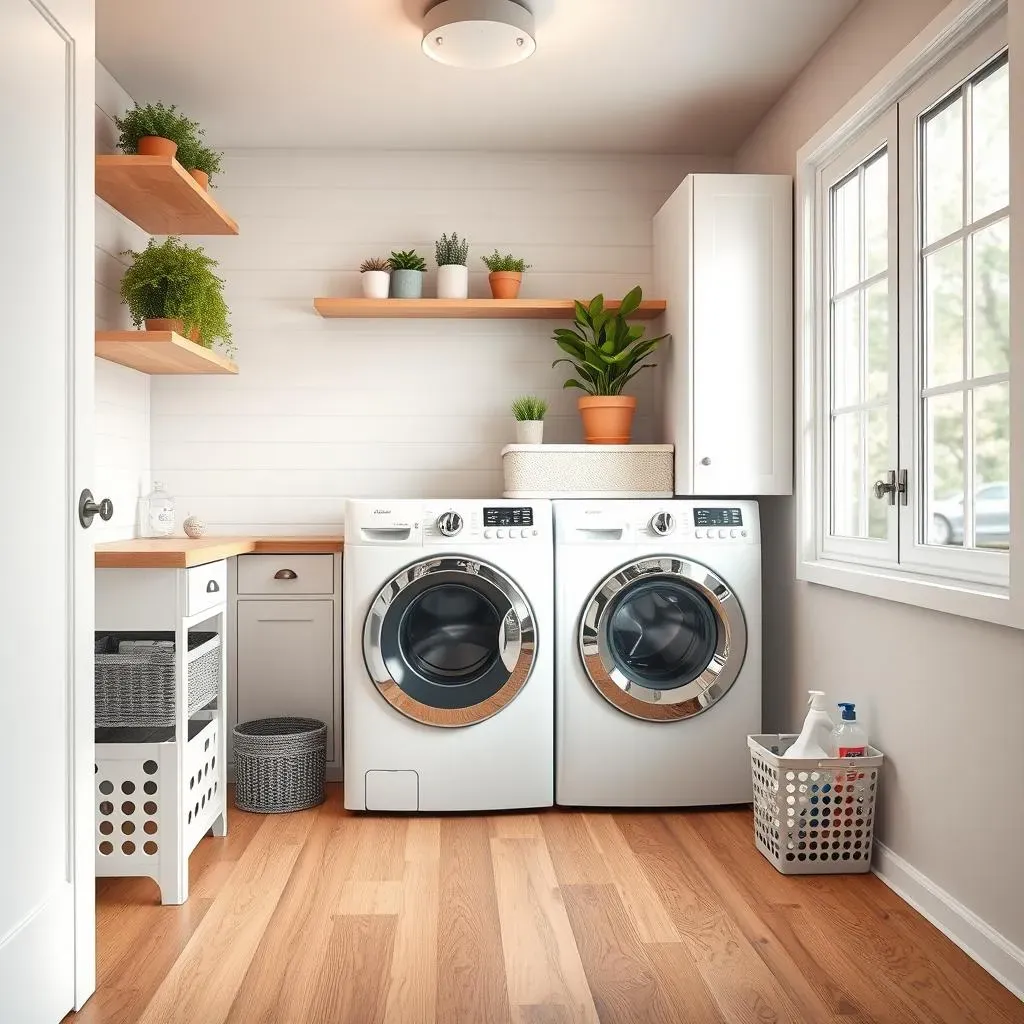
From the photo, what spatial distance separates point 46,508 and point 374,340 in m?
2.11

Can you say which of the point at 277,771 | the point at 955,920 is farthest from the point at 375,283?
the point at 955,920

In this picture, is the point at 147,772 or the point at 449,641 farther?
the point at 449,641

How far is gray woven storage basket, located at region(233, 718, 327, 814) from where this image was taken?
3045 millimetres

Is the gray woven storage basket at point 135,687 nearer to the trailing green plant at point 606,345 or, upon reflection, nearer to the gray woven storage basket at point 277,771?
the gray woven storage basket at point 277,771

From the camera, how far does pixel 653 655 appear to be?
307 cm

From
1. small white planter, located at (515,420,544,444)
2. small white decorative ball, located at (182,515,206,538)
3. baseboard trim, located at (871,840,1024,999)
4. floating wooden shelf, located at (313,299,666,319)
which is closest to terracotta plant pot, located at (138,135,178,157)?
floating wooden shelf, located at (313,299,666,319)

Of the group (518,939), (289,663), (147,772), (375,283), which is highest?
(375,283)

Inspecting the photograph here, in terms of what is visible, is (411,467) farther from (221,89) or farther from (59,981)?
(59,981)

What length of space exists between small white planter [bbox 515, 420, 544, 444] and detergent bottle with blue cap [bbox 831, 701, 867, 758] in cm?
137

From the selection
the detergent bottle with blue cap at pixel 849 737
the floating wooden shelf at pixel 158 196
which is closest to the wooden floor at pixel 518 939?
the detergent bottle with blue cap at pixel 849 737

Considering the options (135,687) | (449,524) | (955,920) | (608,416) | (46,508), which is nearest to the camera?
(46,508)

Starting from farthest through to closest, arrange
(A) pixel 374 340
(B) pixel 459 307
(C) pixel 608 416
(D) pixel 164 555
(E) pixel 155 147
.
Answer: (A) pixel 374 340
(B) pixel 459 307
(C) pixel 608 416
(E) pixel 155 147
(D) pixel 164 555

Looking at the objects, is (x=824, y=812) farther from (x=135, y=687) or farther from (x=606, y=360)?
(x=135, y=687)

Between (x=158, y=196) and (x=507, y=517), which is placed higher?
(x=158, y=196)
